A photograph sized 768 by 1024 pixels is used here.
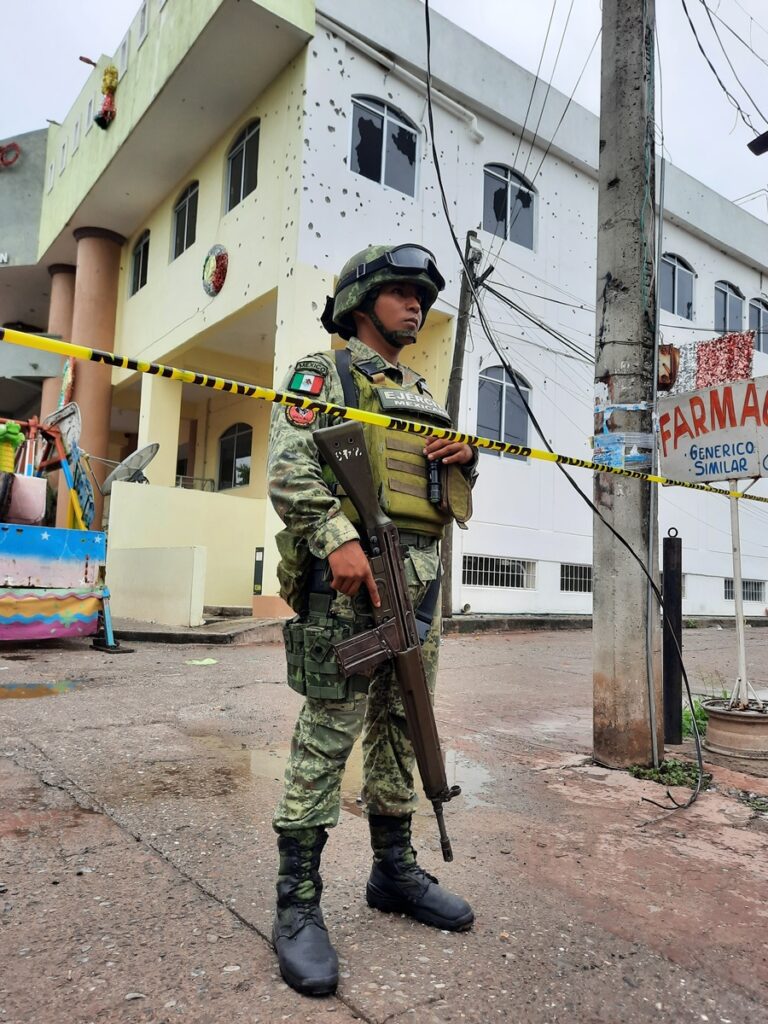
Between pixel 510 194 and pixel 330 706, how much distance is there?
1315cm

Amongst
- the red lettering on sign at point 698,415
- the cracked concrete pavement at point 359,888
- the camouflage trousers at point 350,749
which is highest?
the red lettering on sign at point 698,415

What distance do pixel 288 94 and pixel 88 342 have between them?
767 centimetres

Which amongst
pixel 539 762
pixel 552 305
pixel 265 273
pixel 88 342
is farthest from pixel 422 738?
pixel 88 342

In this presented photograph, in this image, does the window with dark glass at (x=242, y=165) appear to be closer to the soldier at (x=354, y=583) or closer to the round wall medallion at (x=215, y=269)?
the round wall medallion at (x=215, y=269)

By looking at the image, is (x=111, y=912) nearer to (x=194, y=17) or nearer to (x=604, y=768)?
(x=604, y=768)

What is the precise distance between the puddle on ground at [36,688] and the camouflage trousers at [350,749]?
12.3 feet

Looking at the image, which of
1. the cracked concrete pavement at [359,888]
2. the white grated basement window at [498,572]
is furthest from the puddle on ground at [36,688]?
the white grated basement window at [498,572]

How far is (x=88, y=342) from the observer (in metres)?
15.9

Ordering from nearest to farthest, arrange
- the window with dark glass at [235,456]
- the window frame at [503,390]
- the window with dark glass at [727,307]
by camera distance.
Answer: the window frame at [503,390] < the window with dark glass at [235,456] < the window with dark glass at [727,307]

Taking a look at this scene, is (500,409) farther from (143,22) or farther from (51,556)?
(143,22)

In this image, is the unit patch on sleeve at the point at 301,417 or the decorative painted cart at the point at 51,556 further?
the decorative painted cart at the point at 51,556

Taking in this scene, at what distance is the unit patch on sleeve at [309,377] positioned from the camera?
207 centimetres

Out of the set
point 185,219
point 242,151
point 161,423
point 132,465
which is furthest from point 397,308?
point 185,219

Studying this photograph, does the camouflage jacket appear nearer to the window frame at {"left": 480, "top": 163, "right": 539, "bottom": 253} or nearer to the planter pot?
the planter pot
